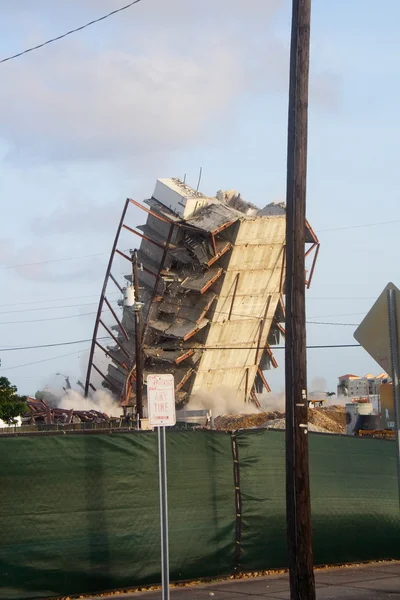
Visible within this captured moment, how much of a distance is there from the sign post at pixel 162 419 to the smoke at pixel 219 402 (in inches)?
1539

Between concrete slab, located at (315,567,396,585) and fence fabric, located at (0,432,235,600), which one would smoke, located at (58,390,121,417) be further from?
fence fabric, located at (0,432,235,600)

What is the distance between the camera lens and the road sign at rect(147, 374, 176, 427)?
8984mm

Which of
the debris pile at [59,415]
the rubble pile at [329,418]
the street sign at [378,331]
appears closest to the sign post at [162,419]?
the street sign at [378,331]

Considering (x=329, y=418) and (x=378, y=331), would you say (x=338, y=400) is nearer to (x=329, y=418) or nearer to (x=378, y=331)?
(x=329, y=418)

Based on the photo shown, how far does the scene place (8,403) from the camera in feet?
125

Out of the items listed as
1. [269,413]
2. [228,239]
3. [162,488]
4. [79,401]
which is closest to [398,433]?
[162,488]

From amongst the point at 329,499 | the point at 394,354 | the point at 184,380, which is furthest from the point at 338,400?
the point at 394,354

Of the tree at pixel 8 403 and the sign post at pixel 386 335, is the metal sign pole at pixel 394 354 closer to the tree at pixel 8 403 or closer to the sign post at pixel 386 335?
the sign post at pixel 386 335

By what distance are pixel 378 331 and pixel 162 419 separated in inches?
120

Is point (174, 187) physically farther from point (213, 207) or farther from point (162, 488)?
point (162, 488)

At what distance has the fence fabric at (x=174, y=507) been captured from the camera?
10664 mm

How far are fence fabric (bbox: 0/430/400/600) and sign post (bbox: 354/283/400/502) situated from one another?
264cm

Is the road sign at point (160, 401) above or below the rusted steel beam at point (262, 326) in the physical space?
below

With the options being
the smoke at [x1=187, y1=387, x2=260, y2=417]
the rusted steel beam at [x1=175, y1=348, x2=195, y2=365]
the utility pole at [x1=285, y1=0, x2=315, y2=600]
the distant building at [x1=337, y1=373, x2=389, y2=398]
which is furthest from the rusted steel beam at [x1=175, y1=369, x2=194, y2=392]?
the utility pole at [x1=285, y1=0, x2=315, y2=600]
